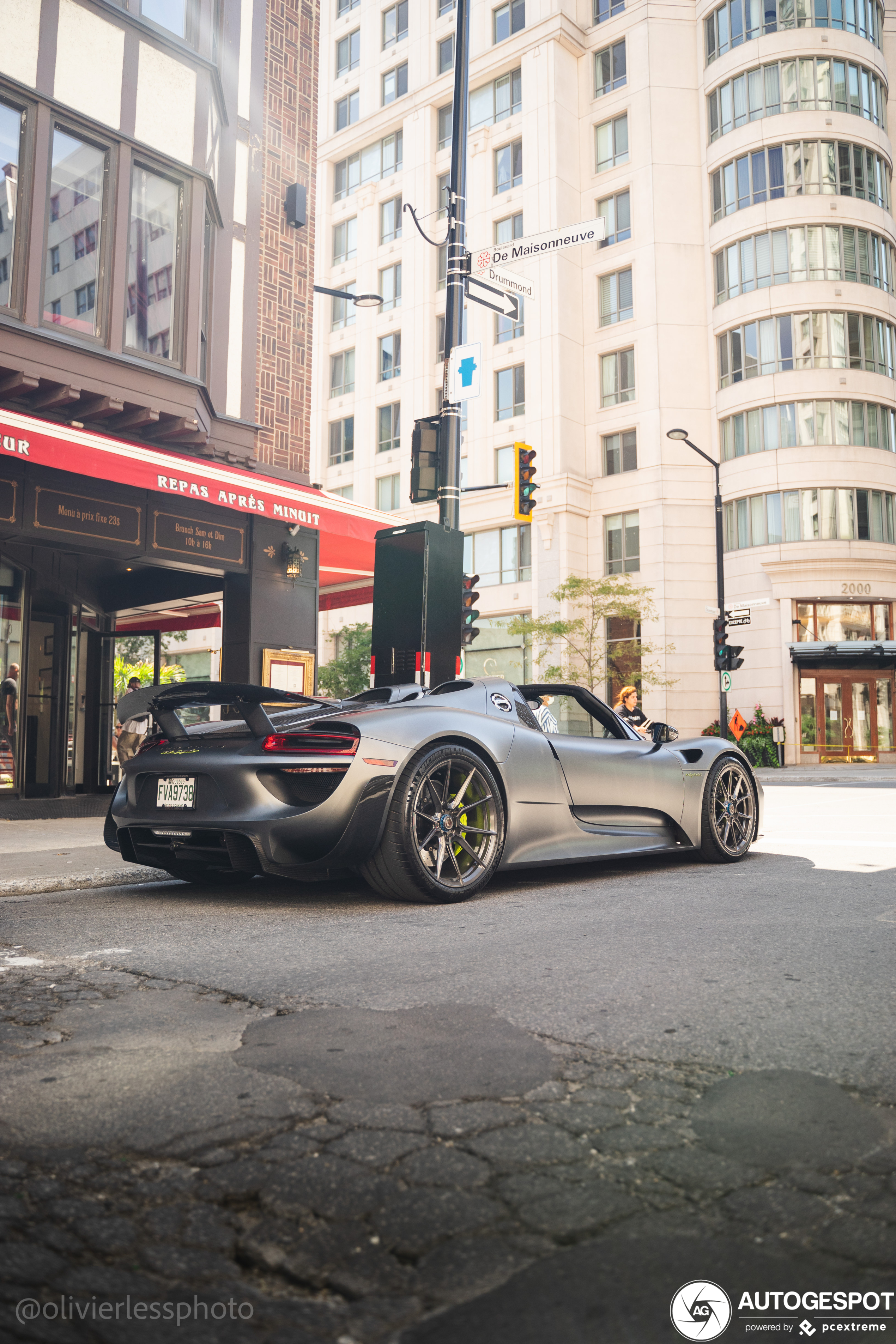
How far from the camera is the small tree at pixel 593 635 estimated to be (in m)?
36.7

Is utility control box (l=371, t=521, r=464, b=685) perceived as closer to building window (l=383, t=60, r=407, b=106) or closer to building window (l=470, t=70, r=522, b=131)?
building window (l=470, t=70, r=522, b=131)

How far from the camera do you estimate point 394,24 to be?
47.8 m

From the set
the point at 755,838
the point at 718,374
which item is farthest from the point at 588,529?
the point at 755,838

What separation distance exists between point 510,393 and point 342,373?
36.2 ft

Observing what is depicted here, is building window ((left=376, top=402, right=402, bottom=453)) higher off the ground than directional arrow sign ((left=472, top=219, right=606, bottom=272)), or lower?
higher

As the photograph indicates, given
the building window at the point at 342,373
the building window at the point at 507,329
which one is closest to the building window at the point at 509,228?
the building window at the point at 507,329

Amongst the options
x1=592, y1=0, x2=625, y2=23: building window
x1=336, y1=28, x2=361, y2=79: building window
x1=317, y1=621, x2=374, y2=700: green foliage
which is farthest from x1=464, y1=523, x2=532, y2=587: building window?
x1=336, y1=28, x2=361, y2=79: building window

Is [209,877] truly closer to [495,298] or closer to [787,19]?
[495,298]

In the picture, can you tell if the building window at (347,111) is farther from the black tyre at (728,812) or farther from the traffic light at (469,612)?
the black tyre at (728,812)

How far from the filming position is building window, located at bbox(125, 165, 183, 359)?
37.5ft

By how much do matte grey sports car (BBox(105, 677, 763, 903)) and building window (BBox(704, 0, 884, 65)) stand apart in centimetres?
3891

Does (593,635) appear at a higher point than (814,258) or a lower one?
lower

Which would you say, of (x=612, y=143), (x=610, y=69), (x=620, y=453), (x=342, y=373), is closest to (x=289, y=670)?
(x=620, y=453)

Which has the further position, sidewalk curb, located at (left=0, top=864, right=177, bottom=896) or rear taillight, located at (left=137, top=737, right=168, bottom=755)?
sidewalk curb, located at (left=0, top=864, right=177, bottom=896)
